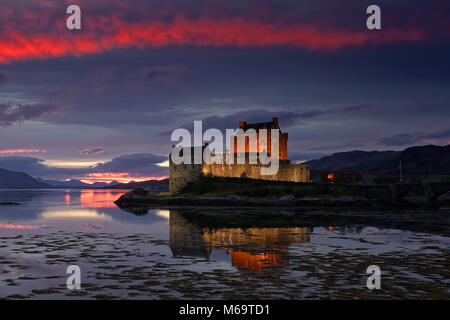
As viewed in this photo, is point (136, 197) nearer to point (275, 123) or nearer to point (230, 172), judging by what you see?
point (230, 172)

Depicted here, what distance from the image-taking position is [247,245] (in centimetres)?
2145

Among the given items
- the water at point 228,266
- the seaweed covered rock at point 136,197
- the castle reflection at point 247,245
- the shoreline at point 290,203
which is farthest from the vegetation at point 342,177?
the water at point 228,266

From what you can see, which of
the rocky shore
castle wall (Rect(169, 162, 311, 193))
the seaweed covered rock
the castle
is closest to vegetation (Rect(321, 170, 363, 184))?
the castle

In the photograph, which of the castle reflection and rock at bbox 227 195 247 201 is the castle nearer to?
rock at bbox 227 195 247 201

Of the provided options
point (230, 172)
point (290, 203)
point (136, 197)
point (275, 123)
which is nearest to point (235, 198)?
point (290, 203)

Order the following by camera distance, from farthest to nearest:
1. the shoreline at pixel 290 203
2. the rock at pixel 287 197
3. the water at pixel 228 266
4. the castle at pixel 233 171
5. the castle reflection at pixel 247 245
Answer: the castle at pixel 233 171 → the rock at pixel 287 197 → the shoreline at pixel 290 203 → the castle reflection at pixel 247 245 → the water at pixel 228 266

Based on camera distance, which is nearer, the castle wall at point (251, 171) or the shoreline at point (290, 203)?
the shoreline at point (290, 203)

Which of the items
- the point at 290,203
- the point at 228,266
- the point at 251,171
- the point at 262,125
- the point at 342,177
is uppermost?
the point at 262,125

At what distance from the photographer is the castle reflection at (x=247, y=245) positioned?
16317 millimetres

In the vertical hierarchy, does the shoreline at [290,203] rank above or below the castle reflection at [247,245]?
above

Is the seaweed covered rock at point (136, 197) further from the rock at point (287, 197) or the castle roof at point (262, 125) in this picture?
the castle roof at point (262, 125)

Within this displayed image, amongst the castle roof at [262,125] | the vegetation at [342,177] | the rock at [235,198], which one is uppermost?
the castle roof at [262,125]
